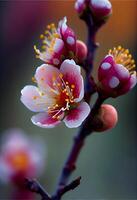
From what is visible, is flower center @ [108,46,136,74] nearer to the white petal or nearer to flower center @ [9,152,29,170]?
the white petal

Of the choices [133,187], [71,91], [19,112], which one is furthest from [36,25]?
[71,91]

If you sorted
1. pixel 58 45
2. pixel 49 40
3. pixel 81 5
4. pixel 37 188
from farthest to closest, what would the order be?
pixel 49 40 → pixel 81 5 → pixel 58 45 → pixel 37 188

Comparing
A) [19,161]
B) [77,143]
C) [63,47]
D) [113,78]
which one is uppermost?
[63,47]

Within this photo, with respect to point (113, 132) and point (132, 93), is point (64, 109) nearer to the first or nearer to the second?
point (113, 132)

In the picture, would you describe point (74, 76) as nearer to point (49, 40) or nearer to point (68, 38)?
point (68, 38)

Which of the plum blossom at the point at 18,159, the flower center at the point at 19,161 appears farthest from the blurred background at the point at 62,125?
the flower center at the point at 19,161

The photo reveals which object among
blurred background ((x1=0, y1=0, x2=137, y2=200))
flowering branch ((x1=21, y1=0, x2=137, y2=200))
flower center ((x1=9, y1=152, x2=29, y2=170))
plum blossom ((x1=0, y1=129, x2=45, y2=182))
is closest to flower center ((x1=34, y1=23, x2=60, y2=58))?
flowering branch ((x1=21, y1=0, x2=137, y2=200))

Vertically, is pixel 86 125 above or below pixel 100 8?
below

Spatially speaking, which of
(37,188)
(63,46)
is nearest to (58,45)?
(63,46)
